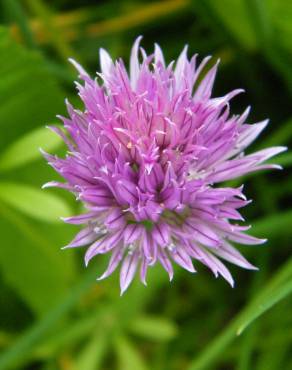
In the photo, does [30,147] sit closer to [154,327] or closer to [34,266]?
[34,266]

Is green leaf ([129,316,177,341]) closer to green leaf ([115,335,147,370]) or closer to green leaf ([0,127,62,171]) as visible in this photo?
green leaf ([115,335,147,370])

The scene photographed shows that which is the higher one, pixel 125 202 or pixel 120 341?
pixel 125 202

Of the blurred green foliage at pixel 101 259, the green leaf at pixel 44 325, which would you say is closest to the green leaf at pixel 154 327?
the blurred green foliage at pixel 101 259

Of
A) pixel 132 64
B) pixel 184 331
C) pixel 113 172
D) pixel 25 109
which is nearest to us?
pixel 113 172

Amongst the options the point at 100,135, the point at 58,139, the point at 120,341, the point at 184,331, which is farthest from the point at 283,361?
the point at 100,135

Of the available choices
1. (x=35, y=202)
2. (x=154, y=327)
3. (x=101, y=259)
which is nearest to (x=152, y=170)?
(x=35, y=202)

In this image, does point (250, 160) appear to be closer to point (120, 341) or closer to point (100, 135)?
point (100, 135)
